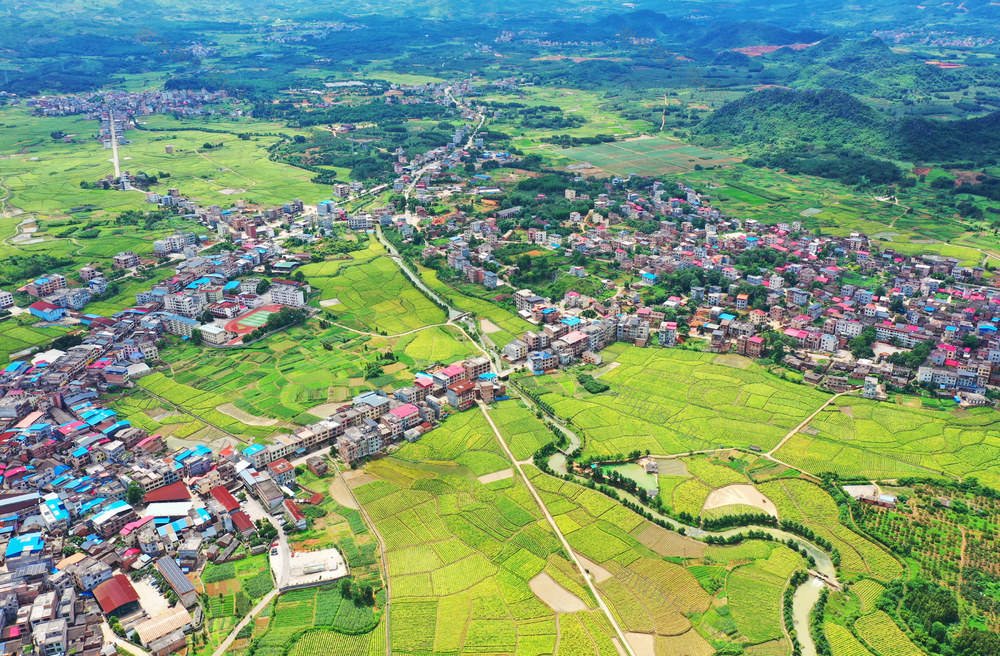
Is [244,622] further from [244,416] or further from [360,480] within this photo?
[244,416]

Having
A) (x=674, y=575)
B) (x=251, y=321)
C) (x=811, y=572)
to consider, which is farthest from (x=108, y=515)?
(x=811, y=572)

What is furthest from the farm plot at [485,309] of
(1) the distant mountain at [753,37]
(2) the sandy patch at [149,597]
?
(1) the distant mountain at [753,37]

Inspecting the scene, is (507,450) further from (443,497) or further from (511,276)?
(511,276)

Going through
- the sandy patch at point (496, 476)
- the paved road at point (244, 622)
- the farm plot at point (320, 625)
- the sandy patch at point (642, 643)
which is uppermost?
the sandy patch at point (642, 643)

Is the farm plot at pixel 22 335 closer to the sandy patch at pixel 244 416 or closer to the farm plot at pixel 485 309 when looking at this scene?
the sandy patch at pixel 244 416

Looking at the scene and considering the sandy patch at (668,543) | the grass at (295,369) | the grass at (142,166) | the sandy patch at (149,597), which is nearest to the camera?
the sandy patch at (149,597)

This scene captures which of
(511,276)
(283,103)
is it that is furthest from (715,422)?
(283,103)

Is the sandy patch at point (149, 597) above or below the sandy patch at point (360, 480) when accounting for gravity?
below
